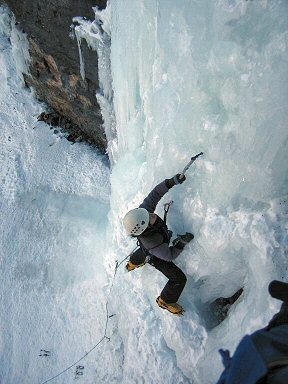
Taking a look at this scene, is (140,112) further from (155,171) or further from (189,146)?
(189,146)

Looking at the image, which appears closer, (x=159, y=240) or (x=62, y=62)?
(x=159, y=240)

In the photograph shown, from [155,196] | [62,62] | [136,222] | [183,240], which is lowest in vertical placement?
[183,240]

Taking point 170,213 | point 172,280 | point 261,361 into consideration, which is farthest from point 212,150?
point 261,361

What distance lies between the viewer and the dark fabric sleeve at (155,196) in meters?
3.08

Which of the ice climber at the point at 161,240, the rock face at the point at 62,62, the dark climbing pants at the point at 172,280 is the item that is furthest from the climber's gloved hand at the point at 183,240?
the rock face at the point at 62,62

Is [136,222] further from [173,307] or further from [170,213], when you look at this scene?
[173,307]

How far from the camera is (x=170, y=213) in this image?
133 inches

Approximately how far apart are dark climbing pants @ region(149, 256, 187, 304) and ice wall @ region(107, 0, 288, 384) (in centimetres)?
18

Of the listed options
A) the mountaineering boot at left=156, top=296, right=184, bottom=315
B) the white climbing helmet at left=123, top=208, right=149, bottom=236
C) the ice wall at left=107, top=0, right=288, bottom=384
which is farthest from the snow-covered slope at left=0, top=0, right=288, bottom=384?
the white climbing helmet at left=123, top=208, right=149, bottom=236

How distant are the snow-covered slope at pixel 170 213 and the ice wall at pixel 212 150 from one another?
1 cm

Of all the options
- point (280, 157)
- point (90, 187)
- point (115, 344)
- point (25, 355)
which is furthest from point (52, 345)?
point (280, 157)

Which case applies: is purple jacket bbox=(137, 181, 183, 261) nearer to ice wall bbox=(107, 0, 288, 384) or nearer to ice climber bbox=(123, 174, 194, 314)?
ice climber bbox=(123, 174, 194, 314)

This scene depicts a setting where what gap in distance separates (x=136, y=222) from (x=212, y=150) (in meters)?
0.95

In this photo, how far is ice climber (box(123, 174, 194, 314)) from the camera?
2884mm
